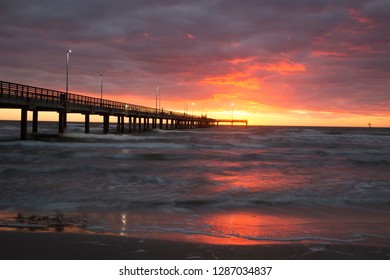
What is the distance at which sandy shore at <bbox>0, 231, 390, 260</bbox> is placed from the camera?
4.84m

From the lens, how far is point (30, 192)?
10016mm

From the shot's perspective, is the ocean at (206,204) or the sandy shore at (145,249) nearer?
the sandy shore at (145,249)

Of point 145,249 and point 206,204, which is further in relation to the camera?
point 206,204

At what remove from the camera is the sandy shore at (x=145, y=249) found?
4836 millimetres

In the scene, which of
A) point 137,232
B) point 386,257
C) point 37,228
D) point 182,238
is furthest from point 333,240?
point 37,228

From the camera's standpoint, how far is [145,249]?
5.14 meters

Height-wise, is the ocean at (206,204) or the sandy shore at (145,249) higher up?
the sandy shore at (145,249)

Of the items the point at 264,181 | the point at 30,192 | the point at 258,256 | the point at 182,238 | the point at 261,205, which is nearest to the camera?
the point at 258,256

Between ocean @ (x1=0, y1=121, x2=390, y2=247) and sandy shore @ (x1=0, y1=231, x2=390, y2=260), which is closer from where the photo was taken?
sandy shore @ (x1=0, y1=231, x2=390, y2=260)

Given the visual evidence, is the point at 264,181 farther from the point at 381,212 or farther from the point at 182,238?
the point at 182,238

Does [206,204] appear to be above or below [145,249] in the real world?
below

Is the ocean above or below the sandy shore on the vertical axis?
below

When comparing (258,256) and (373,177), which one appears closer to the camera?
(258,256)

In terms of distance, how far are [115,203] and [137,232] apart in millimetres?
2843
